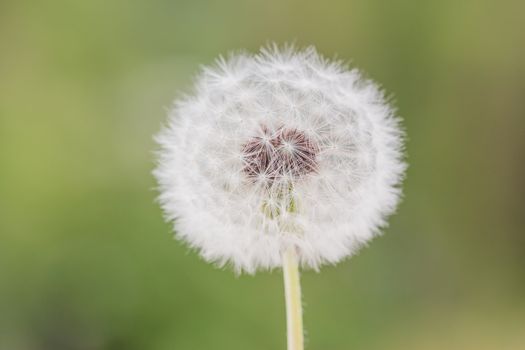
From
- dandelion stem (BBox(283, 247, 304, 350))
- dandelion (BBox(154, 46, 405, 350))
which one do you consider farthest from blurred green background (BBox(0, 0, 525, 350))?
dandelion stem (BBox(283, 247, 304, 350))

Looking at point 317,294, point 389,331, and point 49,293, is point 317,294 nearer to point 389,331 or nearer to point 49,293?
point 389,331

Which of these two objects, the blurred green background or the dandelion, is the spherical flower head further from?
the blurred green background

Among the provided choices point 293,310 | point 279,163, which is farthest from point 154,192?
point 293,310

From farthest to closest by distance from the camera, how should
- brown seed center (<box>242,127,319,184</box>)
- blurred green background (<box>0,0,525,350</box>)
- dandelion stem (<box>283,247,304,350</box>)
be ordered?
blurred green background (<box>0,0,525,350</box>) < brown seed center (<box>242,127,319,184</box>) < dandelion stem (<box>283,247,304,350</box>)

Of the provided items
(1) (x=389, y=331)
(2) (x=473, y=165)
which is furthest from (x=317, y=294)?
(2) (x=473, y=165)

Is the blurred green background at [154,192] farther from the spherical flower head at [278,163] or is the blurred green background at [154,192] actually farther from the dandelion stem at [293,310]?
the dandelion stem at [293,310]

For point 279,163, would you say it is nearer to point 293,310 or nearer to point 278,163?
point 278,163

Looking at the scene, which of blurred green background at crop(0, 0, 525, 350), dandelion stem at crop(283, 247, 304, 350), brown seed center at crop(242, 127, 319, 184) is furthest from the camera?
blurred green background at crop(0, 0, 525, 350)
